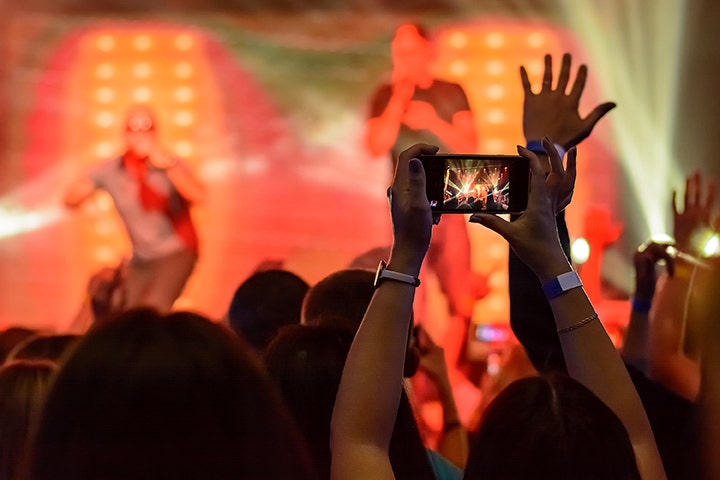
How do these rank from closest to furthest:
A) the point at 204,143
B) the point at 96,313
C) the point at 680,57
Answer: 1. the point at 96,313
2. the point at 680,57
3. the point at 204,143

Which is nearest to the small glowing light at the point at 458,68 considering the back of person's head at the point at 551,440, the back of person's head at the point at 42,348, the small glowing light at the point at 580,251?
the small glowing light at the point at 580,251

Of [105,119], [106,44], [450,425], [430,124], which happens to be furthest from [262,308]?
[106,44]

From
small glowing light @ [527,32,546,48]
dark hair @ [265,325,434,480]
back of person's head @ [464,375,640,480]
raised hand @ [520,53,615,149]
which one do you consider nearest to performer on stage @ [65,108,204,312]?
small glowing light @ [527,32,546,48]

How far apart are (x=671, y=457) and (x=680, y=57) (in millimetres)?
3518

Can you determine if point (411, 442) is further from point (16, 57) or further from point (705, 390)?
point (16, 57)

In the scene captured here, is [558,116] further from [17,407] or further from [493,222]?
[17,407]

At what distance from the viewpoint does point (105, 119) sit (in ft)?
16.1

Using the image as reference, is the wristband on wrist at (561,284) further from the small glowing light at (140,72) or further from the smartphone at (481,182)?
the small glowing light at (140,72)

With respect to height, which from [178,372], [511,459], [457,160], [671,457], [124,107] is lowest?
[671,457]

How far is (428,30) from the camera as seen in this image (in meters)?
4.70

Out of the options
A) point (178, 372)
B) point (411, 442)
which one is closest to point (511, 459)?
point (411, 442)

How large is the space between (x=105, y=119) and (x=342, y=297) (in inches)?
146

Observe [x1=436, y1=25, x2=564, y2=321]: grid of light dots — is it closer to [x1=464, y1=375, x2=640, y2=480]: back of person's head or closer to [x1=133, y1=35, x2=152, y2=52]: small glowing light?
[x1=133, y1=35, x2=152, y2=52]: small glowing light

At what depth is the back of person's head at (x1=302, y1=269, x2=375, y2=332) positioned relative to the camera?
1.48 m
